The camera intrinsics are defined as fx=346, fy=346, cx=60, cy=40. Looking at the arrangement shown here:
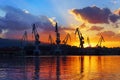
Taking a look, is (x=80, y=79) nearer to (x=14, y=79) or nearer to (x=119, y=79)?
(x=119, y=79)

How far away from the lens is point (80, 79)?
42250 mm

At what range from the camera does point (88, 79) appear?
41.9 m

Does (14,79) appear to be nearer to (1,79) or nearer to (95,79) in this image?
(1,79)

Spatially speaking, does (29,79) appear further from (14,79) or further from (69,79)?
(69,79)

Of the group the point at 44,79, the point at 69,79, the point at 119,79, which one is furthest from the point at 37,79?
the point at 119,79

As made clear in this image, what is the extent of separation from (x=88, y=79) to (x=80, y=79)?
1.02 metres

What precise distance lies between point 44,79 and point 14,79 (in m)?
3.60

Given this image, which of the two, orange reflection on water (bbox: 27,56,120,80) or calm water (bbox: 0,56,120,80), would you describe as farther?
orange reflection on water (bbox: 27,56,120,80)

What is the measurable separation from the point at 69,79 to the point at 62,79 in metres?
0.85

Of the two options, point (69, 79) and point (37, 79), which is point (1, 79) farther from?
point (69, 79)

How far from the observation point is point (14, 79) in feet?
136

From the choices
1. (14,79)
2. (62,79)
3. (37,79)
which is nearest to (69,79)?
(62,79)

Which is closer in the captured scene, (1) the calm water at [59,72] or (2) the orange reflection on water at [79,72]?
(1) the calm water at [59,72]

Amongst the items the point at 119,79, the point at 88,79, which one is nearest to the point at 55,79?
the point at 88,79
